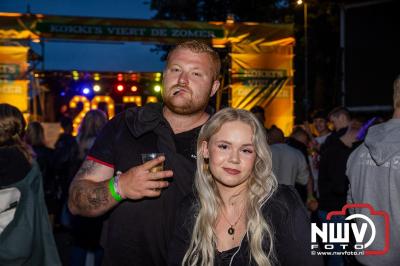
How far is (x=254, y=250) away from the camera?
245cm

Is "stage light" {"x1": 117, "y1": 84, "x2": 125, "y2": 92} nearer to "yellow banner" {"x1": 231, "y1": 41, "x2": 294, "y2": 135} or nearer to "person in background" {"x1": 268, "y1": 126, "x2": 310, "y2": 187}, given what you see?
"yellow banner" {"x1": 231, "y1": 41, "x2": 294, "y2": 135}

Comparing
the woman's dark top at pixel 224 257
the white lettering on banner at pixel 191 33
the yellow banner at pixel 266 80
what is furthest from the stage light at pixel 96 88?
the woman's dark top at pixel 224 257

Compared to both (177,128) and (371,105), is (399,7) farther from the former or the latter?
(177,128)

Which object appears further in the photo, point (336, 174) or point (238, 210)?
point (336, 174)

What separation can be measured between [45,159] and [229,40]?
5339mm

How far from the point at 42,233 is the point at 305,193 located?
4.51 meters

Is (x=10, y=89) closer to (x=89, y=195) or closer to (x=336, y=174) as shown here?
(x=336, y=174)

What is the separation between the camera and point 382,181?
12.4 ft

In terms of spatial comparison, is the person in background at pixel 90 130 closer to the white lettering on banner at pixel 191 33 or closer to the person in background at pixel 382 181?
the person in background at pixel 382 181

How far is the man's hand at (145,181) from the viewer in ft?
8.62

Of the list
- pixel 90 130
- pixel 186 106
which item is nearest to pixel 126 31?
pixel 90 130

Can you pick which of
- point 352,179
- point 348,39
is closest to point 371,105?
point 348,39

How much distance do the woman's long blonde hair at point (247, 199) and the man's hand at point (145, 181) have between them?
258mm

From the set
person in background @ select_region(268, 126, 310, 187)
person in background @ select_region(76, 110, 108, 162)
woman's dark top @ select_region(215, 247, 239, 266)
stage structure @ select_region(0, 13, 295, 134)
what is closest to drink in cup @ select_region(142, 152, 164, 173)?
woman's dark top @ select_region(215, 247, 239, 266)
